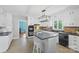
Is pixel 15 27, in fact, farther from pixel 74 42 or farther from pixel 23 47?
pixel 74 42

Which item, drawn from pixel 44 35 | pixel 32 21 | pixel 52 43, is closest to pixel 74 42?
pixel 52 43

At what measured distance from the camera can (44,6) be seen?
1.69 metres

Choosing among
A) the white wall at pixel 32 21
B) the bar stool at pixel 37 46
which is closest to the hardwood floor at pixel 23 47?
the bar stool at pixel 37 46

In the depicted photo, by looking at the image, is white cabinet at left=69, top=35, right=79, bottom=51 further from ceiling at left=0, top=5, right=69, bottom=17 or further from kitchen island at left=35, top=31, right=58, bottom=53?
ceiling at left=0, top=5, right=69, bottom=17

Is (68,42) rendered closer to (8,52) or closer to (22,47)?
(22,47)

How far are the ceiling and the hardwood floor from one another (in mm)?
374

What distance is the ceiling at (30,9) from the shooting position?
1.68m

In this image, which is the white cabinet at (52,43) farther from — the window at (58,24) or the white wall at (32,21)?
the white wall at (32,21)

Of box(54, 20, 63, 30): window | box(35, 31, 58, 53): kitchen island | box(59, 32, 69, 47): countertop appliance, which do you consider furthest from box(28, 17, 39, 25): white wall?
box(59, 32, 69, 47): countertop appliance

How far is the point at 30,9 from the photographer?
67.4 inches

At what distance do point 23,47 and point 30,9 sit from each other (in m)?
0.56

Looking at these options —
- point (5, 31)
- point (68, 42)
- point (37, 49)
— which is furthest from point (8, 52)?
point (68, 42)

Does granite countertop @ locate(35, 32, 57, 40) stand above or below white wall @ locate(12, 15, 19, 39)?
below

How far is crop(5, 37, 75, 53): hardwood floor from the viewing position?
168cm
